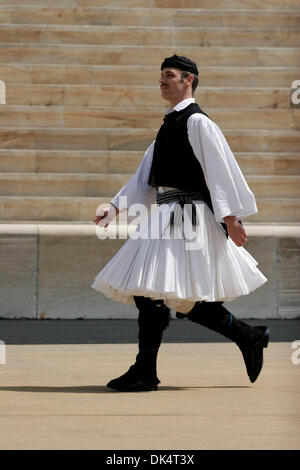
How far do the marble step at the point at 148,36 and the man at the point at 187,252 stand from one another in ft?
21.1

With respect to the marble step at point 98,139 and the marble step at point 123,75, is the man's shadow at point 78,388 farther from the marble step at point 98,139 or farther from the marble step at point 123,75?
the marble step at point 123,75

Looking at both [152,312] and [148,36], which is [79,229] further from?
[152,312]

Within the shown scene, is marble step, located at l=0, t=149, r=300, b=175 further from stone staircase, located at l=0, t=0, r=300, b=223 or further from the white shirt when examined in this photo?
the white shirt

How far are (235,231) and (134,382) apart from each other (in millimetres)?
985

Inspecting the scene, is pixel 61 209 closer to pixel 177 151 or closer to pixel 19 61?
pixel 19 61

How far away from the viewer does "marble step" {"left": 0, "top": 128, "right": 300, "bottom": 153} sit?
11086 millimetres

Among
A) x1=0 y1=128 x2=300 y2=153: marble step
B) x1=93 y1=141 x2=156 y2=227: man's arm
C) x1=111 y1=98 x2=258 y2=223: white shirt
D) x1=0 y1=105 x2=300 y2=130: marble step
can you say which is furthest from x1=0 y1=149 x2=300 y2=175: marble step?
x1=111 y1=98 x2=258 y2=223: white shirt

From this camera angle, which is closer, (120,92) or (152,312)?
(152,312)

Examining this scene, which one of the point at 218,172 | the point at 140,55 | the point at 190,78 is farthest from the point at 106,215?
the point at 140,55

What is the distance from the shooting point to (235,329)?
6078 mm

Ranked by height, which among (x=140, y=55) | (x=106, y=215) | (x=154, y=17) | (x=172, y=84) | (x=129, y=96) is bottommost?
(x=106, y=215)

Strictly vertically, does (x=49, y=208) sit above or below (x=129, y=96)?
below

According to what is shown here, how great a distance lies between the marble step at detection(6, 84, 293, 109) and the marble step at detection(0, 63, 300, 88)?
0.63 feet

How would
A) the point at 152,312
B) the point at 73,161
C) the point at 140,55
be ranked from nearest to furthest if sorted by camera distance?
the point at 152,312
the point at 73,161
the point at 140,55
